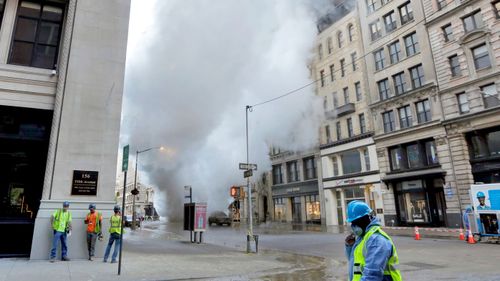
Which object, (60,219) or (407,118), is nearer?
(60,219)

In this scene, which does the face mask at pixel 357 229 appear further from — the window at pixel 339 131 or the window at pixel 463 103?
the window at pixel 339 131

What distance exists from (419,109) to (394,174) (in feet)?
19.5

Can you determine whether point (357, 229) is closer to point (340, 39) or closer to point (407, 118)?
point (407, 118)

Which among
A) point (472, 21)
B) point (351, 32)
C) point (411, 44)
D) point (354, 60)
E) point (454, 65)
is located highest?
point (351, 32)

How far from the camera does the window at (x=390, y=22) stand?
31386 millimetres

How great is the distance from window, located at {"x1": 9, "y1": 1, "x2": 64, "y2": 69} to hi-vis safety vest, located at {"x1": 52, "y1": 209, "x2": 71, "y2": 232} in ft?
17.2

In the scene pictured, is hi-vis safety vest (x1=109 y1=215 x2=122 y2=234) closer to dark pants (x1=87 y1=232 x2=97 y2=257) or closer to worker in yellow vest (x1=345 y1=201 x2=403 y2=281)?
dark pants (x1=87 y1=232 x2=97 y2=257)

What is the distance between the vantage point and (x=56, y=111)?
11.0 m

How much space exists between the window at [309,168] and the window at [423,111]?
1399cm

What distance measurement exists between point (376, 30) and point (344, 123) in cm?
969

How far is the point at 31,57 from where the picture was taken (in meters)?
11.6

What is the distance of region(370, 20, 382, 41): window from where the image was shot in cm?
3266

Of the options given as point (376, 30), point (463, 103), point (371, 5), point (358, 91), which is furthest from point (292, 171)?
point (463, 103)

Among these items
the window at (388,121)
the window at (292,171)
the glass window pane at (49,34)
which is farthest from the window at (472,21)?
the glass window pane at (49,34)
